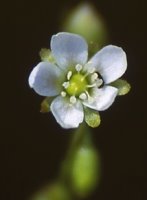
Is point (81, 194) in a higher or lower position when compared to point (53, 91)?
lower

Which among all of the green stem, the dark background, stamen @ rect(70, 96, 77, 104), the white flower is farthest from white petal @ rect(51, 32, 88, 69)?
the dark background

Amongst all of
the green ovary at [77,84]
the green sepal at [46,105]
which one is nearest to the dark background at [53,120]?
the green ovary at [77,84]

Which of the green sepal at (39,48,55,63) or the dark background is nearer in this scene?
the green sepal at (39,48,55,63)

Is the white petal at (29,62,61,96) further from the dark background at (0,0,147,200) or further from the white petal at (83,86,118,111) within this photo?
the dark background at (0,0,147,200)

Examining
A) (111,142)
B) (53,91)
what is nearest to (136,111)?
(111,142)

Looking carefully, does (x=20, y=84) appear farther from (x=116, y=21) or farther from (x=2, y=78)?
(x=116, y=21)

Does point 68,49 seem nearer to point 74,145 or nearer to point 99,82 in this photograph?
point 99,82

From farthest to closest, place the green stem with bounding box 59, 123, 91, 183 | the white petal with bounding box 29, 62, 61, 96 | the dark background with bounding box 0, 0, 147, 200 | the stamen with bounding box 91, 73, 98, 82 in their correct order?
the dark background with bounding box 0, 0, 147, 200, the green stem with bounding box 59, 123, 91, 183, the stamen with bounding box 91, 73, 98, 82, the white petal with bounding box 29, 62, 61, 96
